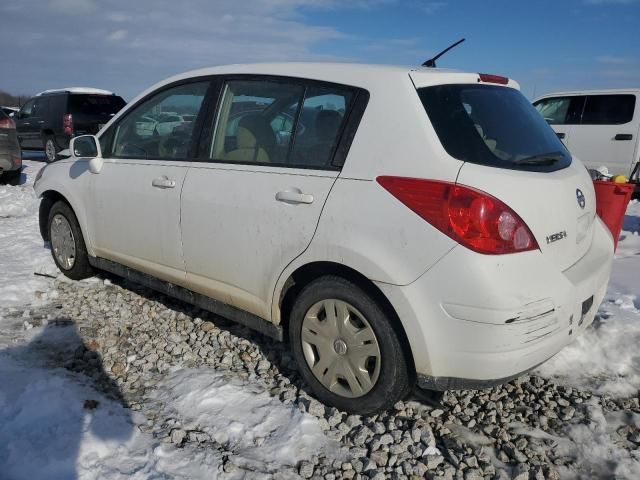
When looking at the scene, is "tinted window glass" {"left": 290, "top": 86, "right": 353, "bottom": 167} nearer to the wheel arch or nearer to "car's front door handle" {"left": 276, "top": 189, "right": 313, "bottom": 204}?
"car's front door handle" {"left": 276, "top": 189, "right": 313, "bottom": 204}

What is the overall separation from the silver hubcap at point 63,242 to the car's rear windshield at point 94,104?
31.2ft

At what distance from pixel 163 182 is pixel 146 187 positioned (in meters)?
0.23

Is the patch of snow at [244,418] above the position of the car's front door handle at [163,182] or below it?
below

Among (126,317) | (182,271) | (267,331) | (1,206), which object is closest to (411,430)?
(267,331)

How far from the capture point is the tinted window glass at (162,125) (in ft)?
11.9

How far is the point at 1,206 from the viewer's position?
818cm

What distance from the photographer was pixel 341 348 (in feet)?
9.23

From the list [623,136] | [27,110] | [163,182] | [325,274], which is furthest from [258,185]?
[27,110]

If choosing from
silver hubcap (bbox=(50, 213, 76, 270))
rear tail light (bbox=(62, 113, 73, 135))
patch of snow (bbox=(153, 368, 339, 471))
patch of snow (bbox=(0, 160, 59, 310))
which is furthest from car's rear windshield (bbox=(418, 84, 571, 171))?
rear tail light (bbox=(62, 113, 73, 135))

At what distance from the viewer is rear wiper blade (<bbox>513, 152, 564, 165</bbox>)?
264cm

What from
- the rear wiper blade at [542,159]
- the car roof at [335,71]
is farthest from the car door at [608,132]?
the car roof at [335,71]

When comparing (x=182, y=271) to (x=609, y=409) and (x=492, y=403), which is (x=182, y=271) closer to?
(x=492, y=403)

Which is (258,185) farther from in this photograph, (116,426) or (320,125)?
(116,426)

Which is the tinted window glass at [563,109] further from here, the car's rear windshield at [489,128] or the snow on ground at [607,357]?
the car's rear windshield at [489,128]
